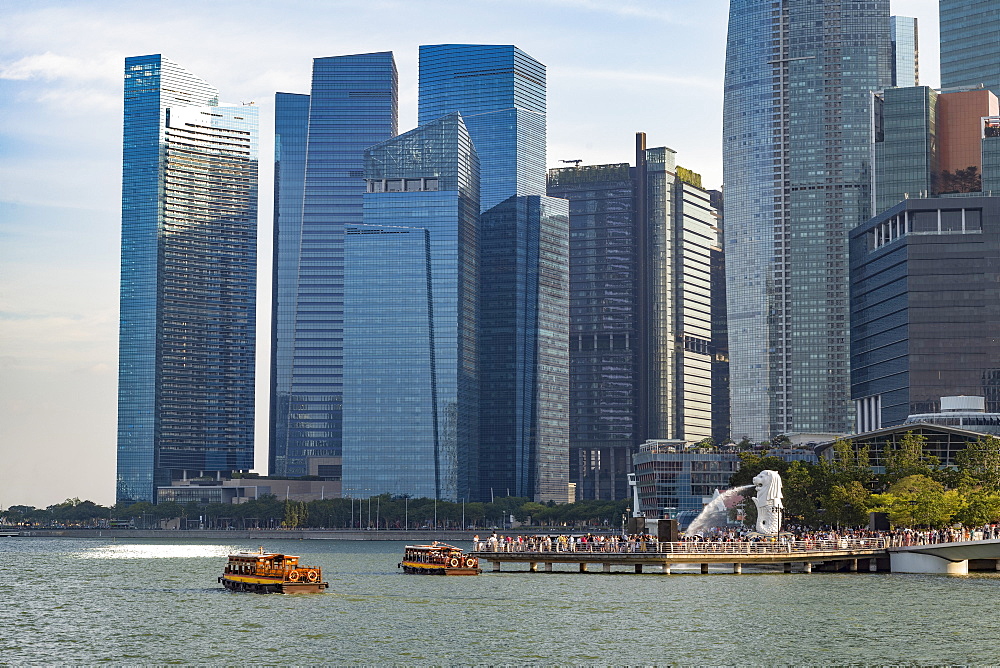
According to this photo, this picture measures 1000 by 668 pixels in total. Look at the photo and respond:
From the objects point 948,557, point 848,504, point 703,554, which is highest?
point 848,504

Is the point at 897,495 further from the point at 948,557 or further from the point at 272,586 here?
the point at 272,586

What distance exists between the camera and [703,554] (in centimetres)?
14800

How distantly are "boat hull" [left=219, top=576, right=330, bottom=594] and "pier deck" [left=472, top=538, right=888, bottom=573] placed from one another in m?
28.9

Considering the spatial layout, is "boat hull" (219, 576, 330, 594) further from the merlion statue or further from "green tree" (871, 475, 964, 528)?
"green tree" (871, 475, 964, 528)

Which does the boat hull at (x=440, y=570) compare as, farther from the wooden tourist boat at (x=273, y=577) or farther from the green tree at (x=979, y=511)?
the green tree at (x=979, y=511)

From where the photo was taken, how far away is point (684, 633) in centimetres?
9819

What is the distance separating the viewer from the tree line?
170m

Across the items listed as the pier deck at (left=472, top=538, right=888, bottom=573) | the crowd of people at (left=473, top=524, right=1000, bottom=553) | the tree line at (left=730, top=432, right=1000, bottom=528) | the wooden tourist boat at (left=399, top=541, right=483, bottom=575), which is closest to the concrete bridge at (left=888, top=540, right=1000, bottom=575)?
the pier deck at (left=472, top=538, right=888, bottom=573)

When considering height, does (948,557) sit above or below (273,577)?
above

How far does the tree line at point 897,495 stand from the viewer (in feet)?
556

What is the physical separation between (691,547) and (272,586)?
43641 millimetres

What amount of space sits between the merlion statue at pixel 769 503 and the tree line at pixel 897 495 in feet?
54.1

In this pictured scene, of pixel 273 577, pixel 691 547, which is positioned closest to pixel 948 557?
pixel 691 547

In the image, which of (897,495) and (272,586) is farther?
(897,495)
